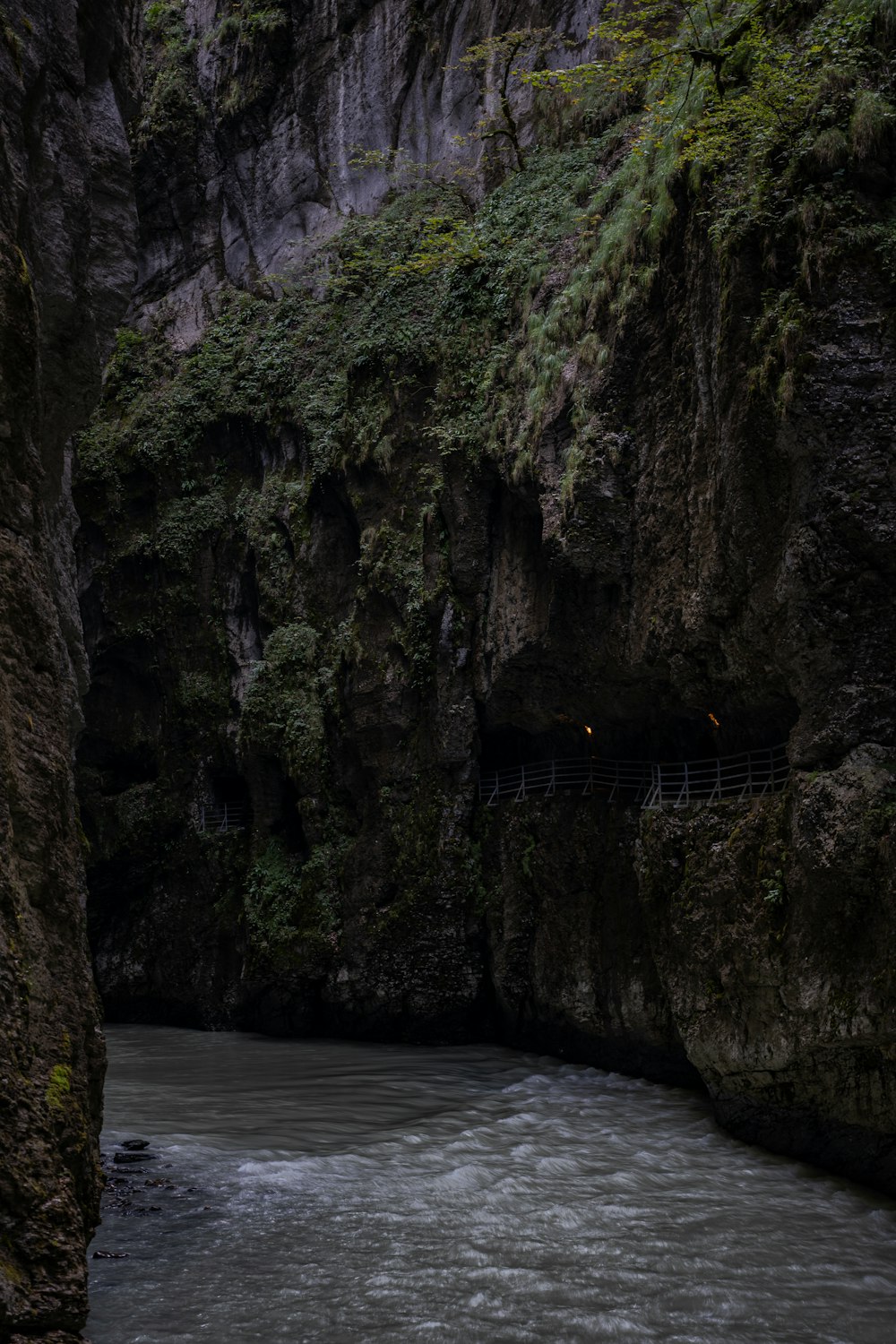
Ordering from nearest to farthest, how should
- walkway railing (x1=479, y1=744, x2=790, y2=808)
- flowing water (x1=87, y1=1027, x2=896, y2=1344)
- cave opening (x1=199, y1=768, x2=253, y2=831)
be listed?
flowing water (x1=87, y1=1027, x2=896, y2=1344) < walkway railing (x1=479, y1=744, x2=790, y2=808) < cave opening (x1=199, y1=768, x2=253, y2=831)

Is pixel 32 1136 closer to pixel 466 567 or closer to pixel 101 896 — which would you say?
pixel 466 567

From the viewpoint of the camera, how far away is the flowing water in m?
7.45

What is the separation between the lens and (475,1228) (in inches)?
371

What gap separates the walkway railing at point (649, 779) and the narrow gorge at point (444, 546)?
0.87 ft

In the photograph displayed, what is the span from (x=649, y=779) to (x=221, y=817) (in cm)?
1076

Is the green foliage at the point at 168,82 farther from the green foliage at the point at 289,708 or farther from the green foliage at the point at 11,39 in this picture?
the green foliage at the point at 11,39

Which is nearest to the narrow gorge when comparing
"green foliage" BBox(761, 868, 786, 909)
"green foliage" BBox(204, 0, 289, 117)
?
"green foliage" BBox(761, 868, 786, 909)

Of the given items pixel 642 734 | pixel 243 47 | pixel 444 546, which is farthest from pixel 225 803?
pixel 243 47

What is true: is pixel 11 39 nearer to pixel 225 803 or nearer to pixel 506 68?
pixel 506 68

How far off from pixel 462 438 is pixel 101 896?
13.3 metres

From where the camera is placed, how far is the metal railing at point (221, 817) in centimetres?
2345

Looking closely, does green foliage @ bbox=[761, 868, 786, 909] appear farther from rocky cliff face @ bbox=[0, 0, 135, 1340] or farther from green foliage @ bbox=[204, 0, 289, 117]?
green foliage @ bbox=[204, 0, 289, 117]

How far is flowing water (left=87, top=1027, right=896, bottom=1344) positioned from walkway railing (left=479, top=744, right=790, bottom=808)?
13.3 ft

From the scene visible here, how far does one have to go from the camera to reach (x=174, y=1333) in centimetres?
701
